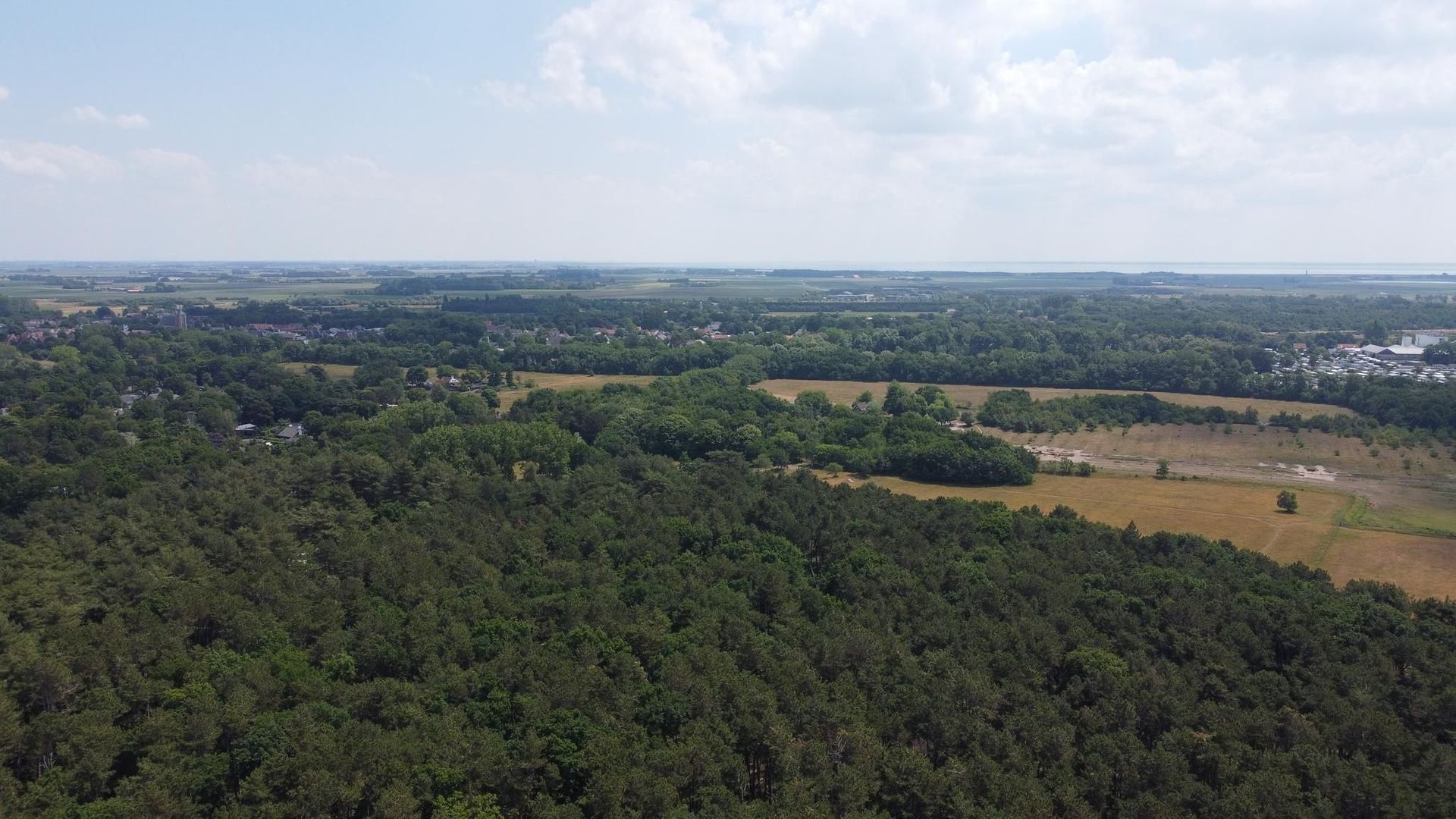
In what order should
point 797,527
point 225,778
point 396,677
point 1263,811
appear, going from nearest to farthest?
point 1263,811, point 225,778, point 396,677, point 797,527

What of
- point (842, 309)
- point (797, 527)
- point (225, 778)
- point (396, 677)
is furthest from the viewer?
point (842, 309)

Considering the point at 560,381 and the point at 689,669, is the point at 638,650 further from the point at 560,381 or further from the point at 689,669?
the point at 560,381

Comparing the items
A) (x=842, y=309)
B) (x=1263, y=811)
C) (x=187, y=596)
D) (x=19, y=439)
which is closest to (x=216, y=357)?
(x=19, y=439)

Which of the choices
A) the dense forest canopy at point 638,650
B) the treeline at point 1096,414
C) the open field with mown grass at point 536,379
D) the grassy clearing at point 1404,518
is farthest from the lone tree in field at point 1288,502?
the open field with mown grass at point 536,379

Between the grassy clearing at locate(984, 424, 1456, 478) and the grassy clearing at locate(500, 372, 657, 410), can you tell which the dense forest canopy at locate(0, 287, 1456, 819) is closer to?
the grassy clearing at locate(984, 424, 1456, 478)

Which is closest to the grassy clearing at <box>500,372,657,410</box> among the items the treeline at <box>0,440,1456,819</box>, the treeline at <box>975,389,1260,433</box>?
the treeline at <box>975,389,1260,433</box>

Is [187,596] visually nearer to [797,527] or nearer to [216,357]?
[797,527]

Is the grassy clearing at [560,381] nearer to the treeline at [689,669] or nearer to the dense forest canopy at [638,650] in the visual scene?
the dense forest canopy at [638,650]
